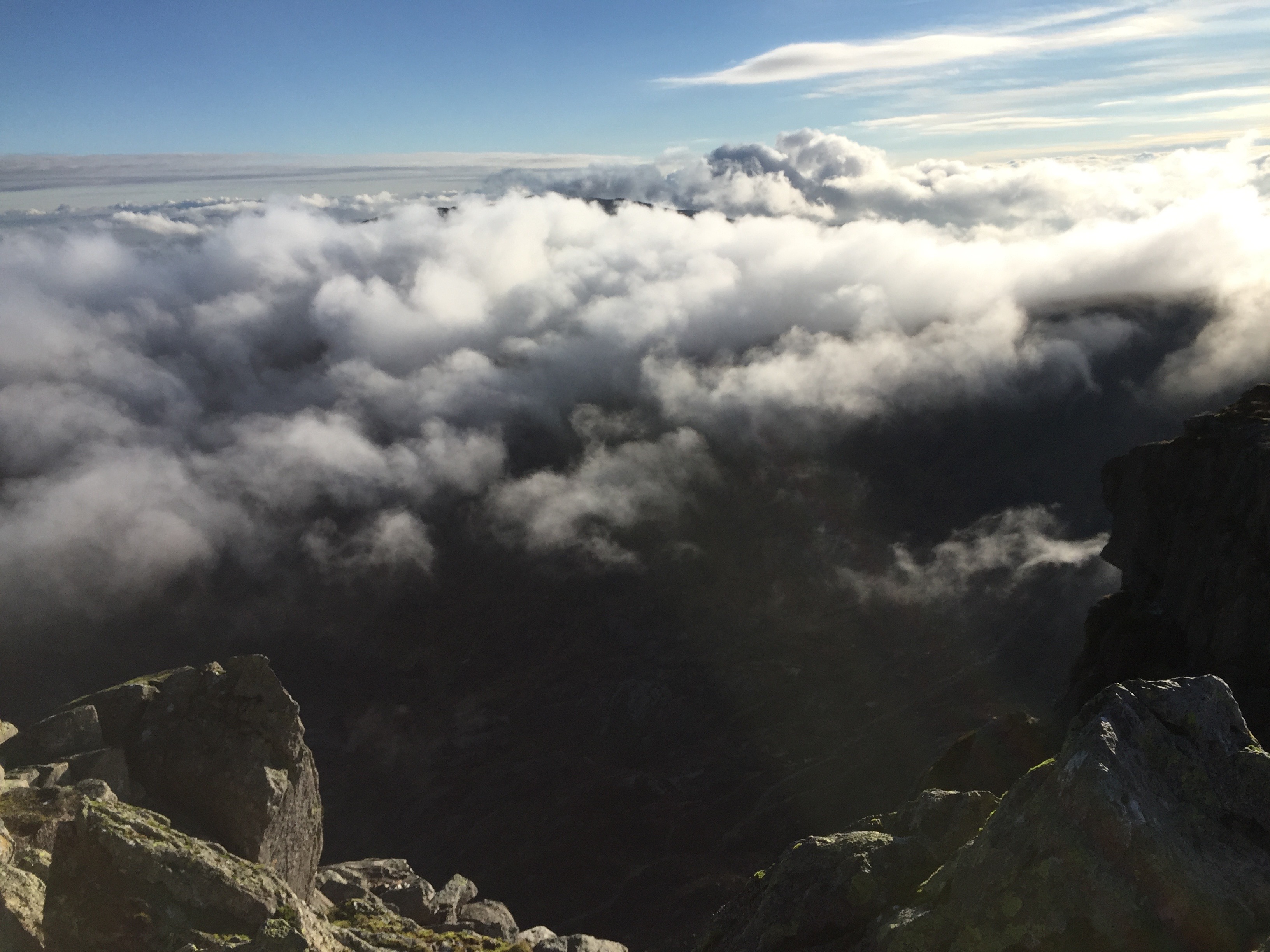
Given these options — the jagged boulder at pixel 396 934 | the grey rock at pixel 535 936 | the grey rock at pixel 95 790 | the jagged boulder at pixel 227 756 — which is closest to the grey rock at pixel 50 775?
the grey rock at pixel 95 790

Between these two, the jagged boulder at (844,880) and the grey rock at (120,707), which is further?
the grey rock at (120,707)

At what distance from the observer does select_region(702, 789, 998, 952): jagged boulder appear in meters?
27.5

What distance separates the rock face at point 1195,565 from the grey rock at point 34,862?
278 feet

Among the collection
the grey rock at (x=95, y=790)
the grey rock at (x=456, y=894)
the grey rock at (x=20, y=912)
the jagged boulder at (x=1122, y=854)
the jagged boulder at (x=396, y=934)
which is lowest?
the grey rock at (x=456, y=894)

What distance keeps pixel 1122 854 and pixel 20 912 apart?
40.5m

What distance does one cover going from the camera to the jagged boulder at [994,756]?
230ft

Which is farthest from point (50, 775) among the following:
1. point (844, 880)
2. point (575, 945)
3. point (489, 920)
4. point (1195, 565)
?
point (1195, 565)

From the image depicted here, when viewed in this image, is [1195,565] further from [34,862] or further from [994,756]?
[34,862]

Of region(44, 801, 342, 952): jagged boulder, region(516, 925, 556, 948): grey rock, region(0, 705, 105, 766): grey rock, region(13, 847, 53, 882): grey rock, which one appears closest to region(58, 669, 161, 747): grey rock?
region(0, 705, 105, 766): grey rock

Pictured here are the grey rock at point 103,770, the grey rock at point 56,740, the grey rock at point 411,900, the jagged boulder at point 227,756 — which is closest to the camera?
the grey rock at point 103,770

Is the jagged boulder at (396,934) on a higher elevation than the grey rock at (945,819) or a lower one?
lower

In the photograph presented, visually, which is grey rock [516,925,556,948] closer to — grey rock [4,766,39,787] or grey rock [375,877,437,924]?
grey rock [375,877,437,924]

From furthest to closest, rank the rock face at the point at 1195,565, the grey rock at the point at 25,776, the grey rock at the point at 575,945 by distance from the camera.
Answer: the rock face at the point at 1195,565 < the grey rock at the point at 575,945 < the grey rock at the point at 25,776

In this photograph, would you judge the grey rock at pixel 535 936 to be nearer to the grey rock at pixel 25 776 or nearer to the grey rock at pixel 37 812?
the grey rock at pixel 37 812
